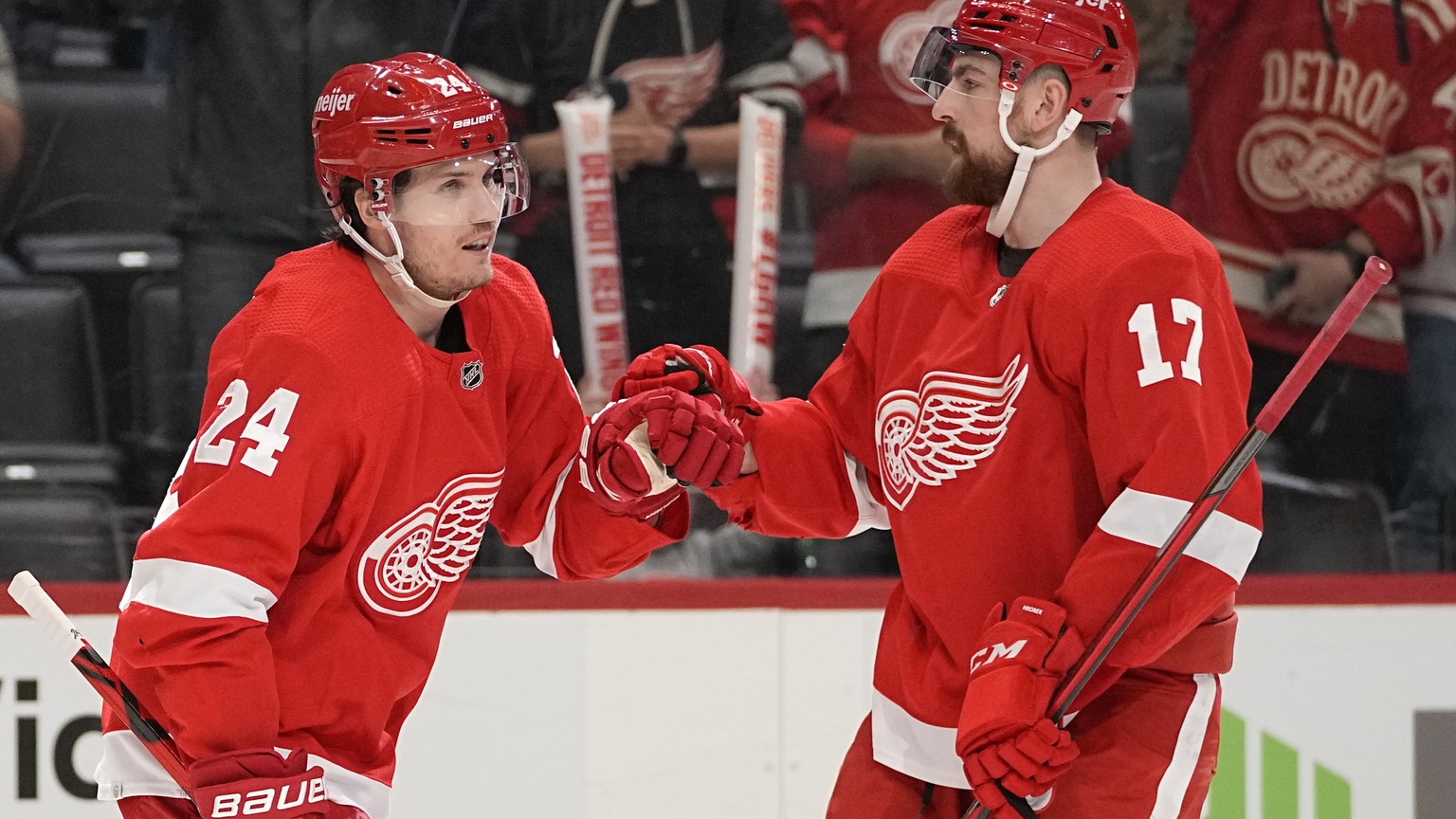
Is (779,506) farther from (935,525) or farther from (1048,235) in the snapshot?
(1048,235)

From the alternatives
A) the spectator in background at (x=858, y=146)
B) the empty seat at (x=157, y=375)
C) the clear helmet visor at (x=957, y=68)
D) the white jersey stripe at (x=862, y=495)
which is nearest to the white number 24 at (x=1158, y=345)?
the clear helmet visor at (x=957, y=68)

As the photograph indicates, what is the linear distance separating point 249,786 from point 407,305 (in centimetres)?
60

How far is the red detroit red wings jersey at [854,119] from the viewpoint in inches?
131

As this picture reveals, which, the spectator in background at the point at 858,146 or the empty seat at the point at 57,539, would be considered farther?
the spectator in background at the point at 858,146

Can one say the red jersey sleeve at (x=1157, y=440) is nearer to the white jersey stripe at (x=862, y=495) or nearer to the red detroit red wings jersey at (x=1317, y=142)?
the white jersey stripe at (x=862, y=495)

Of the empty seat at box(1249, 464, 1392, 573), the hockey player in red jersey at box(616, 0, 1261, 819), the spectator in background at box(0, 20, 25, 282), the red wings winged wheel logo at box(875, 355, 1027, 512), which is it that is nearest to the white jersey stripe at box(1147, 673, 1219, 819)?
the hockey player in red jersey at box(616, 0, 1261, 819)

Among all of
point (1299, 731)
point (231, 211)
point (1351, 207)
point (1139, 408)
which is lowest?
point (1299, 731)

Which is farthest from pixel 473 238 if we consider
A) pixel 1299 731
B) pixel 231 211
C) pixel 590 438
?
pixel 1299 731

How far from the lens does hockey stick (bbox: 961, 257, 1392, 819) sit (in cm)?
184

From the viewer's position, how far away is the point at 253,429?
1.91 metres

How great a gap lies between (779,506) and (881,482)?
0.51ft

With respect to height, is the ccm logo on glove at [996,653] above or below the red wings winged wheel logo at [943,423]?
below

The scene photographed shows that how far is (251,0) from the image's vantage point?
3316 millimetres

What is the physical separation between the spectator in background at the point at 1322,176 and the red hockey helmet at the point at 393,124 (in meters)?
1.83
